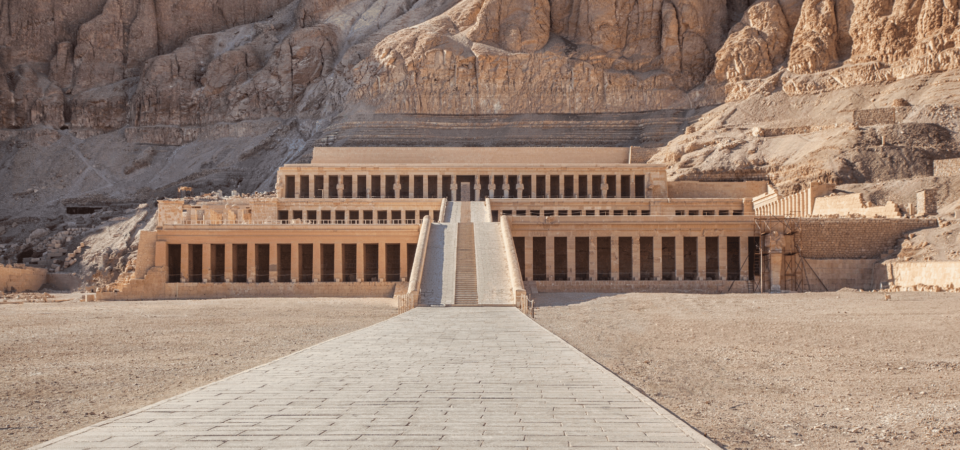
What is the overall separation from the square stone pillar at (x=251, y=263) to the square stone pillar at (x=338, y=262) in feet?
13.6

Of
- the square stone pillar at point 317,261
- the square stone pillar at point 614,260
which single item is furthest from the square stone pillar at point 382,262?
the square stone pillar at point 614,260

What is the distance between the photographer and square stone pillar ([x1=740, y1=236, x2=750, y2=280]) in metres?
40.4

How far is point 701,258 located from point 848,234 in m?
7.83

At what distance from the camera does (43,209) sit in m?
79.1

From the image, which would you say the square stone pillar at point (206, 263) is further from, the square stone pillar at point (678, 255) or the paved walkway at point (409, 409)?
the paved walkway at point (409, 409)

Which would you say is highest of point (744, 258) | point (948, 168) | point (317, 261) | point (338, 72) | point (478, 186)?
point (338, 72)

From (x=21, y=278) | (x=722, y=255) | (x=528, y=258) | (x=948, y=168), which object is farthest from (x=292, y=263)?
(x=948, y=168)

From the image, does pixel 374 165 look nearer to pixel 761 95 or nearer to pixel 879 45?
pixel 761 95

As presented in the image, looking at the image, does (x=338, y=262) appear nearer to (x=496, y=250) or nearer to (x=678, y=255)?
(x=496, y=250)

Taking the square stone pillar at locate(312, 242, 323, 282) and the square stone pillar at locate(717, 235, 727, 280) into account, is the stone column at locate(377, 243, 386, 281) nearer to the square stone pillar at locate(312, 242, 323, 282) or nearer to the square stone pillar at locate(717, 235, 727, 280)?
the square stone pillar at locate(312, 242, 323, 282)

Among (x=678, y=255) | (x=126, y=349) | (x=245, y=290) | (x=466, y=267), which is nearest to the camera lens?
(x=126, y=349)

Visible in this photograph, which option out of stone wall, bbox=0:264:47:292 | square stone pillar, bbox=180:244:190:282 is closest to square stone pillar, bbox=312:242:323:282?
square stone pillar, bbox=180:244:190:282

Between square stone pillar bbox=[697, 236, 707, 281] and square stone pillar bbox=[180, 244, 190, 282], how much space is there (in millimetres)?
26803

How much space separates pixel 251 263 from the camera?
39.8 meters
